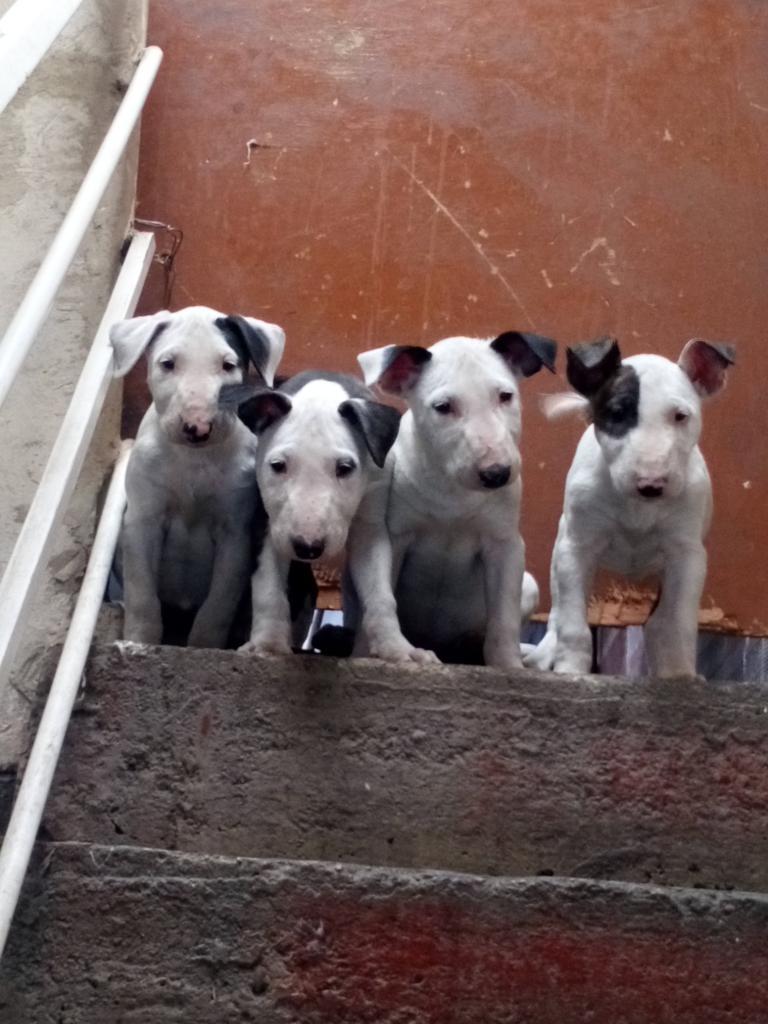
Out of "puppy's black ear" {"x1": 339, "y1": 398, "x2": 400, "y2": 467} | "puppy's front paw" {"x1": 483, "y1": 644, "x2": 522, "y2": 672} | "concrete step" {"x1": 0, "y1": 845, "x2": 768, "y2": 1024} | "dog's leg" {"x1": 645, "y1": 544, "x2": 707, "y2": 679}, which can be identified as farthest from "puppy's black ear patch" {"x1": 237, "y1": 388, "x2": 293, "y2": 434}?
"concrete step" {"x1": 0, "y1": 845, "x2": 768, "y2": 1024}

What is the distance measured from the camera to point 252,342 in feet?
10.8

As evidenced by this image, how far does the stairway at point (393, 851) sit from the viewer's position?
7.67 feet

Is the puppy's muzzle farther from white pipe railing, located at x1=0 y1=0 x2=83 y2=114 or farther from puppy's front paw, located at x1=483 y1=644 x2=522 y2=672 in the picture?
white pipe railing, located at x1=0 y1=0 x2=83 y2=114

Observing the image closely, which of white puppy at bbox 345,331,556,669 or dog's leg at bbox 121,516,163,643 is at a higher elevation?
white puppy at bbox 345,331,556,669

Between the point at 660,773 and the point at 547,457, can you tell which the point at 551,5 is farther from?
the point at 660,773

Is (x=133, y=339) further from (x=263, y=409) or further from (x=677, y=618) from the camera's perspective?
(x=677, y=618)

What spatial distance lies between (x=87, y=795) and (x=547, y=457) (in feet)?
6.15

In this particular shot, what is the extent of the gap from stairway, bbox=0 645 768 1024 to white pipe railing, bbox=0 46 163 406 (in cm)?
65

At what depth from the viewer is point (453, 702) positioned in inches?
111

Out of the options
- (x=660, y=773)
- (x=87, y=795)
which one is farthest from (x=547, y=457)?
(x=87, y=795)

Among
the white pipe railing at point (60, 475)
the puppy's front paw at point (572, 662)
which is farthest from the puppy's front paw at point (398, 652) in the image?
the white pipe railing at point (60, 475)

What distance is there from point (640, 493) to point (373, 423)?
1.81 feet

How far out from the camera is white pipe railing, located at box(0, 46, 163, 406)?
2455mm

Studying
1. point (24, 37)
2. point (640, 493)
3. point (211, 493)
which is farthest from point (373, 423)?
point (24, 37)
